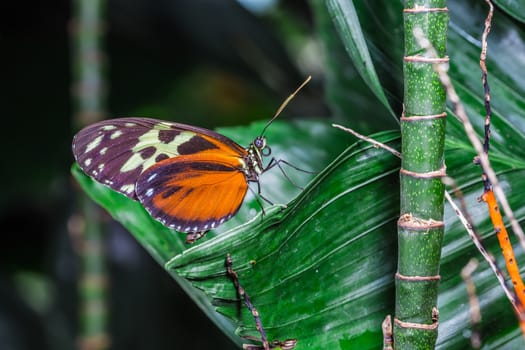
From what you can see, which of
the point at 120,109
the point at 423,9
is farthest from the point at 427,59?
the point at 120,109

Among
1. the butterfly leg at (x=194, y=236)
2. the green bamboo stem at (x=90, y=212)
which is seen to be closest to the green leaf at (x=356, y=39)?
the butterfly leg at (x=194, y=236)

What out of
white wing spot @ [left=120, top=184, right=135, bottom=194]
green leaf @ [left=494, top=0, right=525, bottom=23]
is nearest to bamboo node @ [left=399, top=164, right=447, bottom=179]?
green leaf @ [left=494, top=0, right=525, bottom=23]

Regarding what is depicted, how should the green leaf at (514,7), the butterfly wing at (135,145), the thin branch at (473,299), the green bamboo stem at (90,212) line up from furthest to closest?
the green bamboo stem at (90,212) < the butterfly wing at (135,145) < the green leaf at (514,7) < the thin branch at (473,299)

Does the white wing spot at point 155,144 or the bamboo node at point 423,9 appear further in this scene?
the white wing spot at point 155,144

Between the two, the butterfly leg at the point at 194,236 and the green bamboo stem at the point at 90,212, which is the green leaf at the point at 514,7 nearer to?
the butterfly leg at the point at 194,236

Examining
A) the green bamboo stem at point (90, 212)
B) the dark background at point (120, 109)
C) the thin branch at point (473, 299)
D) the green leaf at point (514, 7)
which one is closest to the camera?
the thin branch at point (473, 299)

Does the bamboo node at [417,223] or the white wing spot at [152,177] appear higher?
the bamboo node at [417,223]

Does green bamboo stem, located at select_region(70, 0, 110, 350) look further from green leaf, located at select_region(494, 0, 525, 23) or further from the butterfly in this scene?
green leaf, located at select_region(494, 0, 525, 23)

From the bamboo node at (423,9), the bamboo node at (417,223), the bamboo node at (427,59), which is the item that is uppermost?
the bamboo node at (423,9)

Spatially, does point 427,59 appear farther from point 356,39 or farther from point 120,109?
point 120,109
